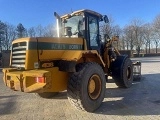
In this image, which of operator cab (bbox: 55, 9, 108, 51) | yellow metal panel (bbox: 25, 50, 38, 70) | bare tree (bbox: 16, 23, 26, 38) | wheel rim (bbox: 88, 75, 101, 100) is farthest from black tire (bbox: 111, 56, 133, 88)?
bare tree (bbox: 16, 23, 26, 38)

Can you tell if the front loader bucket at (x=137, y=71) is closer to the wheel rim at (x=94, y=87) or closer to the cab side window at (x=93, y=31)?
the cab side window at (x=93, y=31)

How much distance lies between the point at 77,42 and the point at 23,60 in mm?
1797

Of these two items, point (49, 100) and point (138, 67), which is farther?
point (138, 67)

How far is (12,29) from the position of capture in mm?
66938

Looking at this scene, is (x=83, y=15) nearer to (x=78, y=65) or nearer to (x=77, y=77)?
(x=78, y=65)

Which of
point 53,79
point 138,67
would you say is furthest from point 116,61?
point 53,79

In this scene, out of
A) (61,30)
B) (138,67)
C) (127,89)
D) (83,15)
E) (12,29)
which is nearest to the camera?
(83,15)

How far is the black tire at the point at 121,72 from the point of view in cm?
943

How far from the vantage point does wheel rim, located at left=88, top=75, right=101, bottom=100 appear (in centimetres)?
667

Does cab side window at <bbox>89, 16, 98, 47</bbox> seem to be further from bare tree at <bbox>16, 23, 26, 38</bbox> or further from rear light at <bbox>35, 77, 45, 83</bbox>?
bare tree at <bbox>16, 23, 26, 38</bbox>

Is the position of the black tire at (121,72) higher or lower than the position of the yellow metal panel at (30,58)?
lower

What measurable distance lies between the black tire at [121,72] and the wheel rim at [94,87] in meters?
2.64

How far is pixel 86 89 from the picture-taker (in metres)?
6.36

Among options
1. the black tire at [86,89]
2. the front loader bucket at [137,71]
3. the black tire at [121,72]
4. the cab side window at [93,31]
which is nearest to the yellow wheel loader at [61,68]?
the black tire at [86,89]
